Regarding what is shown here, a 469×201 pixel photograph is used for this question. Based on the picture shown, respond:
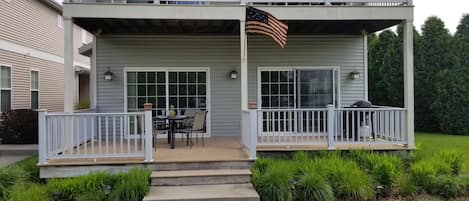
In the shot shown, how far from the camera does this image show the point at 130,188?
625 centimetres

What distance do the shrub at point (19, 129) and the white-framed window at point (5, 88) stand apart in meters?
1.03

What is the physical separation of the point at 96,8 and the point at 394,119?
6.58 meters

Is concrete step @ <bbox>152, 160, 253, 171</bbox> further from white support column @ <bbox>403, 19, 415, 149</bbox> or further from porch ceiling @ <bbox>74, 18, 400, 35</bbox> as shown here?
white support column @ <bbox>403, 19, 415, 149</bbox>

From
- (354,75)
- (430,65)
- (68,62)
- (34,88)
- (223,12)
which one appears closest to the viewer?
(68,62)

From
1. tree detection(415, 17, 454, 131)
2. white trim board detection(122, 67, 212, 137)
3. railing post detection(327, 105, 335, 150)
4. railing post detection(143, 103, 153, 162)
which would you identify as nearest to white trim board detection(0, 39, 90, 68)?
white trim board detection(122, 67, 212, 137)

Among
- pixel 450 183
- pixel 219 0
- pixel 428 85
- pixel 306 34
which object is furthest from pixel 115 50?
pixel 428 85

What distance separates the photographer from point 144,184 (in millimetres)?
6434

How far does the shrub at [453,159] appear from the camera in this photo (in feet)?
24.5

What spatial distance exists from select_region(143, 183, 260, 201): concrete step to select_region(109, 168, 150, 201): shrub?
0.13m

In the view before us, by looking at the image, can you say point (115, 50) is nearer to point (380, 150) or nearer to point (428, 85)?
point (380, 150)

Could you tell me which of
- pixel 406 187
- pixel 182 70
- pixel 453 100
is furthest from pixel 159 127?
pixel 453 100

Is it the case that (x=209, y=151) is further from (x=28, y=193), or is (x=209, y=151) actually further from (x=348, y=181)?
(x=28, y=193)

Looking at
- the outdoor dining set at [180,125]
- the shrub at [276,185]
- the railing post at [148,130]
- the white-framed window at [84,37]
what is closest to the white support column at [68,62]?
the outdoor dining set at [180,125]

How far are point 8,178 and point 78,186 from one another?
1305 millimetres
